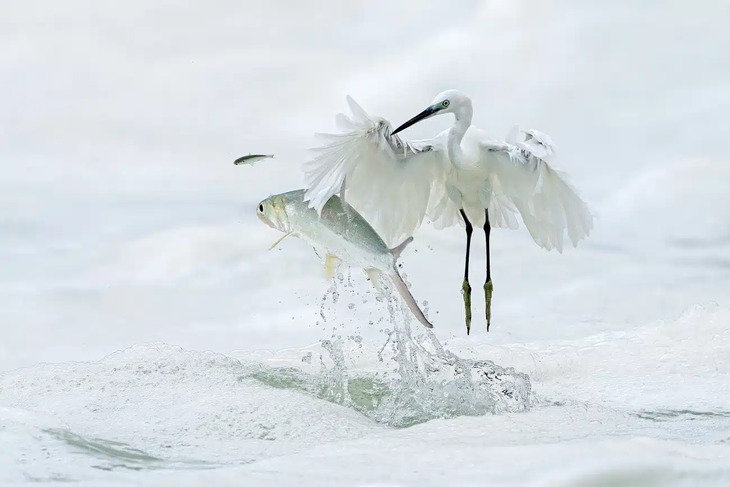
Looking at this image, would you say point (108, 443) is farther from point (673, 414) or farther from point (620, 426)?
point (673, 414)

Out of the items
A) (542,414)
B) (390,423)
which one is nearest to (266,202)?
(390,423)

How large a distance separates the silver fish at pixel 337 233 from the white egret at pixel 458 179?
1.28m

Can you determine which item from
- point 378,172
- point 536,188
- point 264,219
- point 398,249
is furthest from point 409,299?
point 536,188

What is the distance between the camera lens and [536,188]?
600 cm

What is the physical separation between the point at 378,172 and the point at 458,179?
68 centimetres

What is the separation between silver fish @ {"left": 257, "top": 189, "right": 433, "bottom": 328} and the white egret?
4.21ft

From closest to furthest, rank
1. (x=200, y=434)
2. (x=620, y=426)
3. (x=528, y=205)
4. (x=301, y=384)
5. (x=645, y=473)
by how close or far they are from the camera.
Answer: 1. (x=645, y=473)
2. (x=200, y=434)
3. (x=620, y=426)
4. (x=301, y=384)
5. (x=528, y=205)

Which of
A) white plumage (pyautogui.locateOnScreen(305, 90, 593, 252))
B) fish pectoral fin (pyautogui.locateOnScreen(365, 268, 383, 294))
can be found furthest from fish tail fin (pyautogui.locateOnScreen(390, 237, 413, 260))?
white plumage (pyautogui.locateOnScreen(305, 90, 593, 252))

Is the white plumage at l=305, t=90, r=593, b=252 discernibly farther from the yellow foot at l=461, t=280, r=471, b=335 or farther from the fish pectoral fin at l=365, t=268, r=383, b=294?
the fish pectoral fin at l=365, t=268, r=383, b=294

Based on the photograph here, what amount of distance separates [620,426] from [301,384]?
1832 millimetres

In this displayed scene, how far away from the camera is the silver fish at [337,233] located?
4102 millimetres

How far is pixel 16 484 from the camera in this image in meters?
2.82

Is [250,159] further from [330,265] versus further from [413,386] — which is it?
[413,386]

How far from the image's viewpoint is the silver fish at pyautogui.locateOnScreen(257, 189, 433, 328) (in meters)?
4.10
